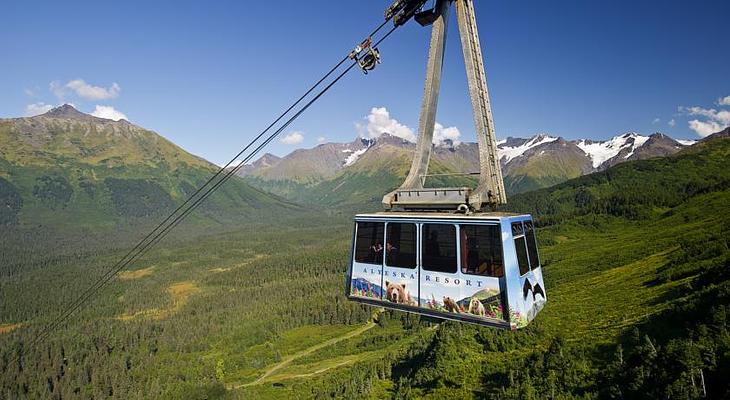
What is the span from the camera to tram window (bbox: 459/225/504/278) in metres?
11.7

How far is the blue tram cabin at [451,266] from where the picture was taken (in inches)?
459

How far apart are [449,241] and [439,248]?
49cm

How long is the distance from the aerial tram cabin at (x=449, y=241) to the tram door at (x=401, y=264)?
3 centimetres

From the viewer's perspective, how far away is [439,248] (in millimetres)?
12969

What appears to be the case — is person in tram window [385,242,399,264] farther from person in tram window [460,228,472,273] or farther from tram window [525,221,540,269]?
tram window [525,221,540,269]

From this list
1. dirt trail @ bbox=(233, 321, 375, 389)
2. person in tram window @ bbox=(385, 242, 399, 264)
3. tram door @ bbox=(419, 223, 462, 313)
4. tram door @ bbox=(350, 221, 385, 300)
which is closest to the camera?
tram door @ bbox=(419, 223, 462, 313)

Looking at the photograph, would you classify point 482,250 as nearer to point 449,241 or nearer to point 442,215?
point 449,241

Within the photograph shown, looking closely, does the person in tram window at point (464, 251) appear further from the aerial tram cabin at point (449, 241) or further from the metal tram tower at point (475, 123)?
the metal tram tower at point (475, 123)

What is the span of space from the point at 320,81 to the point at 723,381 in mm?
76362

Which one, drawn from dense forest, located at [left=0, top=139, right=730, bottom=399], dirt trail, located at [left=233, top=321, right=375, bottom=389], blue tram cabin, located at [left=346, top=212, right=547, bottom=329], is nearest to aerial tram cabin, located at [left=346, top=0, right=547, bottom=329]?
blue tram cabin, located at [left=346, top=212, right=547, bottom=329]

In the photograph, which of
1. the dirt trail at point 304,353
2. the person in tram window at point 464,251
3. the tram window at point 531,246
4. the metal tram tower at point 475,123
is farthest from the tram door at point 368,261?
the dirt trail at point 304,353

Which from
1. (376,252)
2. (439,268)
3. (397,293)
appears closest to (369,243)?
(376,252)

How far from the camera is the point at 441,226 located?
1287 cm

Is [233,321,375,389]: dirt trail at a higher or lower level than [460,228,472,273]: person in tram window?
lower
